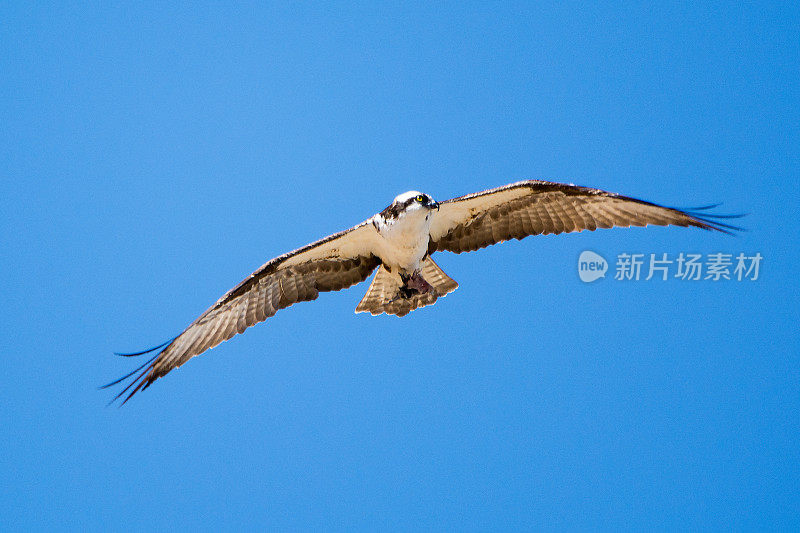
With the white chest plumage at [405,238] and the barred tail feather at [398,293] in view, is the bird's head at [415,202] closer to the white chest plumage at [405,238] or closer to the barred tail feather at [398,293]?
the white chest plumage at [405,238]

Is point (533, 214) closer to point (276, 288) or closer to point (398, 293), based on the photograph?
point (398, 293)

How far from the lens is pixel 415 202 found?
39.9 ft

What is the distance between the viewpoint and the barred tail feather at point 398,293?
13.2 metres

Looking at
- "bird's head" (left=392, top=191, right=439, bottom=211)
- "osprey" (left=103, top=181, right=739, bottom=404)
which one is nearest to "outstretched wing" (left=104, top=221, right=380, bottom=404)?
"osprey" (left=103, top=181, right=739, bottom=404)

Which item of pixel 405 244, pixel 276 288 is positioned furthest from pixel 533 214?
pixel 276 288

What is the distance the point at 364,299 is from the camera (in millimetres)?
13336

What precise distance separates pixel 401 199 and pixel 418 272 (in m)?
1.27

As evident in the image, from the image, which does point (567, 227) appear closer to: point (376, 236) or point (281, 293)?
point (376, 236)

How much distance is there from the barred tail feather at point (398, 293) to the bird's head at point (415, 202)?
114 centimetres

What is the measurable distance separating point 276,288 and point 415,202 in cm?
227

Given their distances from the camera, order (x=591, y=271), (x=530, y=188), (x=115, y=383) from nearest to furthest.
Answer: (x=115, y=383), (x=530, y=188), (x=591, y=271)

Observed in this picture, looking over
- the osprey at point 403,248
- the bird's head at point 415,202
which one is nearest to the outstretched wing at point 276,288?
the osprey at point 403,248

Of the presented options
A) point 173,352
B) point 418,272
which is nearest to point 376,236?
point 418,272

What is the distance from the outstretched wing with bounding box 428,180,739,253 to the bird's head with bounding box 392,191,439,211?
69 centimetres
